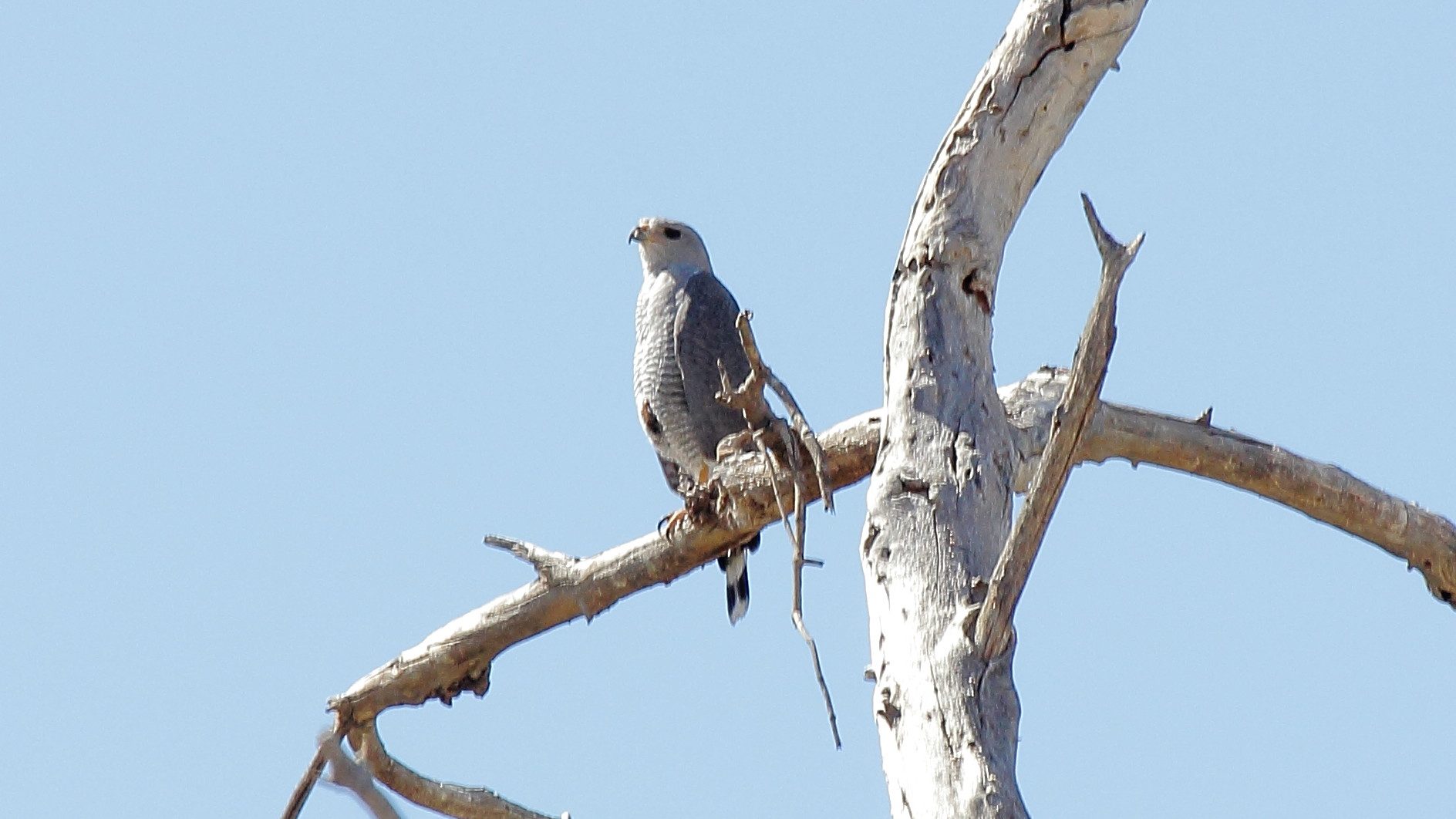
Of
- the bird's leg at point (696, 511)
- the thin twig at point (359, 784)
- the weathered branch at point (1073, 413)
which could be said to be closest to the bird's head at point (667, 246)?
the bird's leg at point (696, 511)

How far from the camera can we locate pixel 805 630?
3391 millimetres

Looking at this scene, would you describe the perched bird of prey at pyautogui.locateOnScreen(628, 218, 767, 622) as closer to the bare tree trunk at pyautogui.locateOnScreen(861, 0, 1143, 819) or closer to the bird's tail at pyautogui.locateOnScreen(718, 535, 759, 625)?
the bird's tail at pyautogui.locateOnScreen(718, 535, 759, 625)

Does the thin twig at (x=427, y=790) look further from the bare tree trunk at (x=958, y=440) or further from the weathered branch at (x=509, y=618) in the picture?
the bare tree trunk at (x=958, y=440)

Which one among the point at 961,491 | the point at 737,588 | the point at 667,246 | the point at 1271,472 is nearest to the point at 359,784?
the point at 961,491

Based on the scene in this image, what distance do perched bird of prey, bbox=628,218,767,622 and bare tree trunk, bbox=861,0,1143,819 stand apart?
88.3 inches

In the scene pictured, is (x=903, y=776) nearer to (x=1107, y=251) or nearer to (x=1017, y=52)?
(x=1107, y=251)

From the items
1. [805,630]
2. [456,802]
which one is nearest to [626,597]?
[456,802]

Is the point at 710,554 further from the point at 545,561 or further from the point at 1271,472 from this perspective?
the point at 1271,472

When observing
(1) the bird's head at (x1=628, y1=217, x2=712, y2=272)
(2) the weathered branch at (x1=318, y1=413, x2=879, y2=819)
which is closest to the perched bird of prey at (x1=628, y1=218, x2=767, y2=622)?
(1) the bird's head at (x1=628, y1=217, x2=712, y2=272)

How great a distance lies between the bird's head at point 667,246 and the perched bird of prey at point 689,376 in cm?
16

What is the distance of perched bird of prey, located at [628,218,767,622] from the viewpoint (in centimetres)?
609

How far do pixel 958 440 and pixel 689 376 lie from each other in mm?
2748

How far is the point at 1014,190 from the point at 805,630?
1.32 meters

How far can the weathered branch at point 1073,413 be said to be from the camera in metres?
2.58
